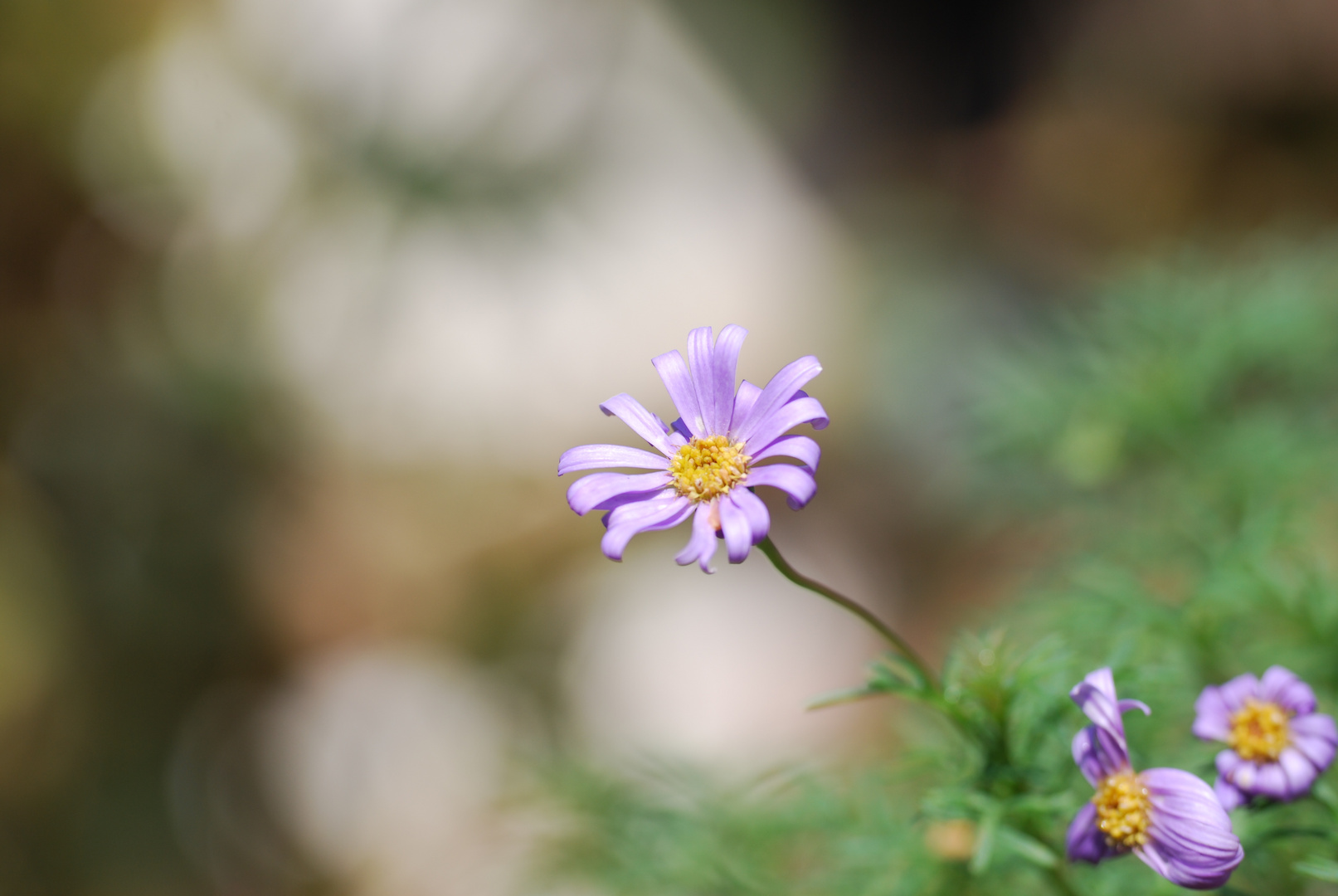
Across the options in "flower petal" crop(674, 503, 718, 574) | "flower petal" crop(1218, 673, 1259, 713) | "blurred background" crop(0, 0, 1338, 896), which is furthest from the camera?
"blurred background" crop(0, 0, 1338, 896)

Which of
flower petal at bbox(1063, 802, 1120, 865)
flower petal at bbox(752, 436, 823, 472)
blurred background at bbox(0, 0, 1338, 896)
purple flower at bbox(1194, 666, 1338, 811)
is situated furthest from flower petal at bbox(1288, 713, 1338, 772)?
blurred background at bbox(0, 0, 1338, 896)

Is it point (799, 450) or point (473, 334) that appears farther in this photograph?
point (473, 334)

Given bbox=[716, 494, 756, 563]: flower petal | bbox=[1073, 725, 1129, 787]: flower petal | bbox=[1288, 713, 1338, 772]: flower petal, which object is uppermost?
bbox=[716, 494, 756, 563]: flower petal

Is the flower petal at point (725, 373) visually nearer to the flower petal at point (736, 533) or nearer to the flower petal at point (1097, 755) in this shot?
the flower petal at point (736, 533)

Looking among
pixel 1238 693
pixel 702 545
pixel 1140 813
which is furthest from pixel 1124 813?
pixel 702 545

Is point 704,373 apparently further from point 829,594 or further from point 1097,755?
point 1097,755

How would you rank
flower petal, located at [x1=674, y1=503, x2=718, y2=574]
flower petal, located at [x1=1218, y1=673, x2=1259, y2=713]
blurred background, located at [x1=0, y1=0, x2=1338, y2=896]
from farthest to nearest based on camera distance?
1. blurred background, located at [x1=0, y1=0, x2=1338, y2=896]
2. flower petal, located at [x1=1218, y1=673, x2=1259, y2=713]
3. flower petal, located at [x1=674, y1=503, x2=718, y2=574]

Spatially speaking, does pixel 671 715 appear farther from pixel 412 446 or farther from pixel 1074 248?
pixel 1074 248

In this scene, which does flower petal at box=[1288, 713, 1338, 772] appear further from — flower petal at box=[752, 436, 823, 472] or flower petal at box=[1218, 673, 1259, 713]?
flower petal at box=[752, 436, 823, 472]
